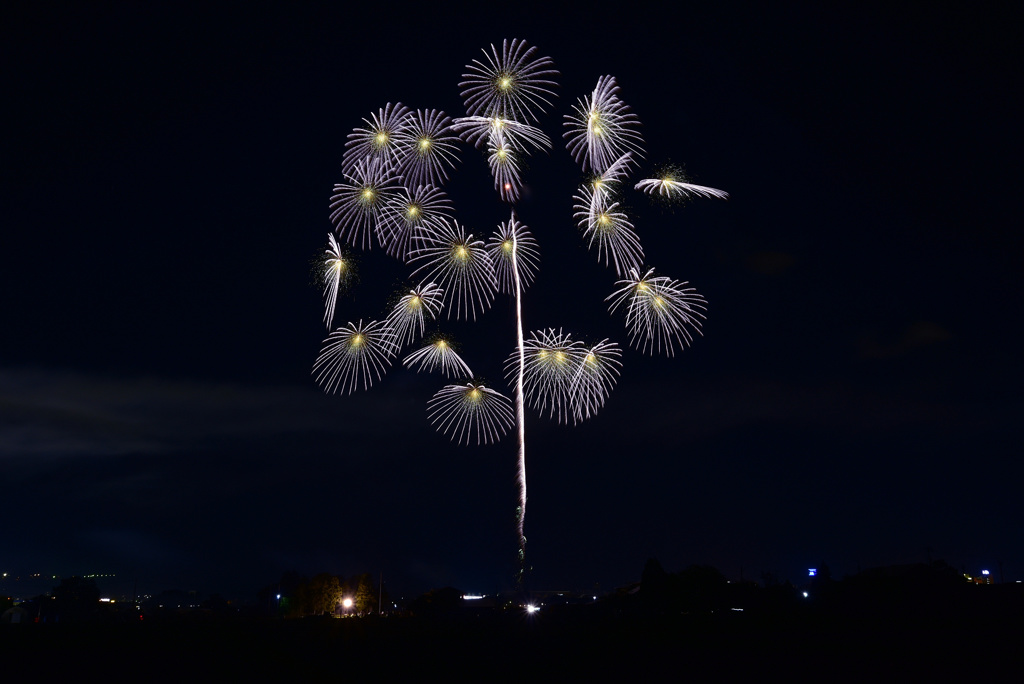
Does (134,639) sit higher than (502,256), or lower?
lower

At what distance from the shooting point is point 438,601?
316ft

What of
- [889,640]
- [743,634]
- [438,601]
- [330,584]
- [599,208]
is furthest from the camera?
[330,584]

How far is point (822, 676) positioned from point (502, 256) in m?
17.6

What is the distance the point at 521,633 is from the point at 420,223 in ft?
47.6

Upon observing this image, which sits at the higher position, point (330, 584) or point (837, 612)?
point (330, 584)

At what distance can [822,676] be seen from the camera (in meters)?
14.2

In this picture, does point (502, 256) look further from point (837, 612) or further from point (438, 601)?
point (438, 601)

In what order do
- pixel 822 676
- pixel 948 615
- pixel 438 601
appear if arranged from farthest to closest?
pixel 438 601 < pixel 948 615 < pixel 822 676

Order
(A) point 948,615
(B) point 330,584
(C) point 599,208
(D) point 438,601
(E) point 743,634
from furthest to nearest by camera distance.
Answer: (B) point 330,584 < (D) point 438,601 < (A) point 948,615 < (C) point 599,208 < (E) point 743,634

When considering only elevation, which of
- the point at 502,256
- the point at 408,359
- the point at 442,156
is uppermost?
the point at 442,156

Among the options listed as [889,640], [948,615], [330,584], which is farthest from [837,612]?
[330,584]

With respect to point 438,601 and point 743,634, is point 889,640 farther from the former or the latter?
point 438,601

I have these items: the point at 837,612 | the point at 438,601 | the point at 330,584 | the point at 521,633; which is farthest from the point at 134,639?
the point at 330,584

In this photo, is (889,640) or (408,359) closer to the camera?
(889,640)
